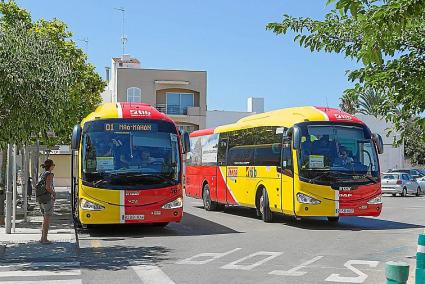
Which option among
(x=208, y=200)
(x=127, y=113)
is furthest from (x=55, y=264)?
(x=208, y=200)

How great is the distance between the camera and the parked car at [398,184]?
1524 inches

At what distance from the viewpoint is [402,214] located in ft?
74.5

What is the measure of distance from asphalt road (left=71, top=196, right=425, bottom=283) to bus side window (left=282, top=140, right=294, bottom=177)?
156cm

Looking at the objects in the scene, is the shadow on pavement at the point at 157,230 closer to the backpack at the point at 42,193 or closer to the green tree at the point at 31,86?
the backpack at the point at 42,193

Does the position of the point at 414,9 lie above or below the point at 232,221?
above

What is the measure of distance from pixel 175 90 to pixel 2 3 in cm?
3862

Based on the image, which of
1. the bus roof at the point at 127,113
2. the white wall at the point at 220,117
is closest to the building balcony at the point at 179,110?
the white wall at the point at 220,117

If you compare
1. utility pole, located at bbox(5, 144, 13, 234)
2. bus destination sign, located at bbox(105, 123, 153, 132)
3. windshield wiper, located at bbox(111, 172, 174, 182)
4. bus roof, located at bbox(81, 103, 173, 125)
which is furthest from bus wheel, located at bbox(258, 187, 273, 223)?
utility pole, located at bbox(5, 144, 13, 234)

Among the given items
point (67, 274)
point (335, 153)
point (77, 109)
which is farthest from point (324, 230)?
point (77, 109)

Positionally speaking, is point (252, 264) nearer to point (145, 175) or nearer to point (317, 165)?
point (145, 175)

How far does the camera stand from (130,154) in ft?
50.0

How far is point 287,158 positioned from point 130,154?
14.3 feet

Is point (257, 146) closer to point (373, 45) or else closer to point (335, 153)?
point (335, 153)

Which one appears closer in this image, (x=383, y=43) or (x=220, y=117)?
(x=383, y=43)
